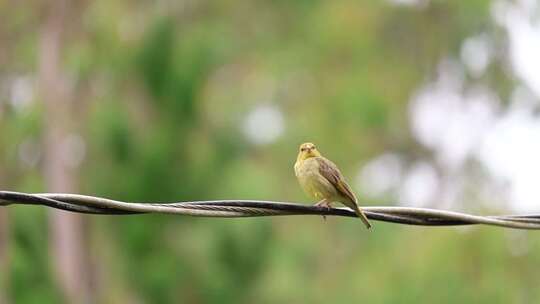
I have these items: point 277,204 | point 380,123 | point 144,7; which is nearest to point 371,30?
point 380,123

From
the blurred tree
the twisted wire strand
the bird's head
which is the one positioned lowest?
the twisted wire strand

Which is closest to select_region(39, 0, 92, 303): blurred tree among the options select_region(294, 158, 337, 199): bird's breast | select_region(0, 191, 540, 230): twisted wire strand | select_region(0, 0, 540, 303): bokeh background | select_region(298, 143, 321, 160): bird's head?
select_region(0, 0, 540, 303): bokeh background

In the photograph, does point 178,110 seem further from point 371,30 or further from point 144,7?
point 371,30

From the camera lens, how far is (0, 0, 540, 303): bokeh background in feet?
41.8

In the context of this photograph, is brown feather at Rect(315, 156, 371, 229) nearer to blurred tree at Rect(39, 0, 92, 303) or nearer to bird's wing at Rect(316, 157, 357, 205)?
bird's wing at Rect(316, 157, 357, 205)

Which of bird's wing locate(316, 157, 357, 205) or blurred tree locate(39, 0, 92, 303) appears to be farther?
blurred tree locate(39, 0, 92, 303)

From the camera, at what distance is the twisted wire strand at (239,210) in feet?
12.9

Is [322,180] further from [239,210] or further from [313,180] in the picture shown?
[239,210]

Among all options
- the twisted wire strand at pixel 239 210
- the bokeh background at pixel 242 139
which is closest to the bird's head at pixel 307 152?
the twisted wire strand at pixel 239 210

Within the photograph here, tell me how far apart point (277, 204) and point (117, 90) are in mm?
10179

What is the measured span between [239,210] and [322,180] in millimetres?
829

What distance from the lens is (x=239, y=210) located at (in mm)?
4121

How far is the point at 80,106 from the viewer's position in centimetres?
1602

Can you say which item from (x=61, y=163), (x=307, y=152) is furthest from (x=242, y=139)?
(x=307, y=152)
